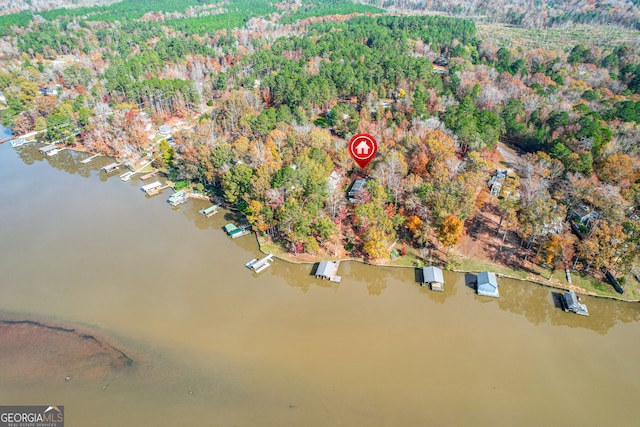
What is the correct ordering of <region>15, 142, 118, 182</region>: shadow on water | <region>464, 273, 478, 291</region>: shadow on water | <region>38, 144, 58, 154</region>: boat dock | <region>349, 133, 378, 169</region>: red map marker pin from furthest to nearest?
<region>38, 144, 58, 154</region>: boat dock, <region>15, 142, 118, 182</region>: shadow on water, <region>349, 133, 378, 169</region>: red map marker pin, <region>464, 273, 478, 291</region>: shadow on water

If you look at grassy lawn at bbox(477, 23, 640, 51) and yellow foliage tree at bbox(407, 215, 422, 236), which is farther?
grassy lawn at bbox(477, 23, 640, 51)

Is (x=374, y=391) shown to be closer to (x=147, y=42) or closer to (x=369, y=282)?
(x=369, y=282)

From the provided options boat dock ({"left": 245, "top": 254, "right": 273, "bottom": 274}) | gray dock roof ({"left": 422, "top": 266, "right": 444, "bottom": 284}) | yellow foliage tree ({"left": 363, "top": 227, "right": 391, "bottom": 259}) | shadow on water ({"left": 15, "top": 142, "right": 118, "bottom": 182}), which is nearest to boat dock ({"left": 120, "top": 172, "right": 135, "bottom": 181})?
shadow on water ({"left": 15, "top": 142, "right": 118, "bottom": 182})

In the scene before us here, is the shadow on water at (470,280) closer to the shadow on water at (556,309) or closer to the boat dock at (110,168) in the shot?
the shadow on water at (556,309)

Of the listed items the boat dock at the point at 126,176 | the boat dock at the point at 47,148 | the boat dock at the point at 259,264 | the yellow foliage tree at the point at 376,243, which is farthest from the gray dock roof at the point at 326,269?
the boat dock at the point at 47,148

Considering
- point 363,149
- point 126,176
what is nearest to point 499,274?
point 363,149

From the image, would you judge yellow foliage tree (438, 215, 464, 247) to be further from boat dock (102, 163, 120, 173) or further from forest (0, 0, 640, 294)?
boat dock (102, 163, 120, 173)

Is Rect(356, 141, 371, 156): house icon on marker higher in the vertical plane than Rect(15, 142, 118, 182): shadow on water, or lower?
higher
